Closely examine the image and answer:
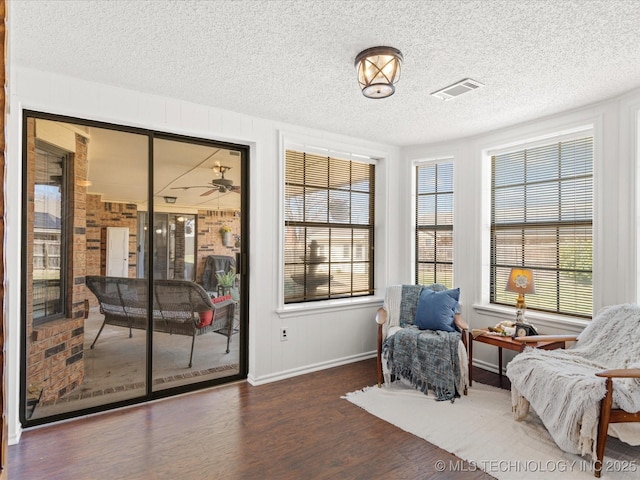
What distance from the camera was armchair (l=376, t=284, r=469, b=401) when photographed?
317cm

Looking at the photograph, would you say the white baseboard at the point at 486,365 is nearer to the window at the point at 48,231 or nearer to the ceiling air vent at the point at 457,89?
the ceiling air vent at the point at 457,89

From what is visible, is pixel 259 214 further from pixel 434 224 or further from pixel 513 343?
pixel 513 343

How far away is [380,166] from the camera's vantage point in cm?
457

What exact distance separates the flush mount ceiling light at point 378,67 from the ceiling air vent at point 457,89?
698 millimetres

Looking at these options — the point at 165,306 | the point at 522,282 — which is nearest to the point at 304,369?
the point at 165,306

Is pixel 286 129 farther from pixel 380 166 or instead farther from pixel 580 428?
pixel 580 428

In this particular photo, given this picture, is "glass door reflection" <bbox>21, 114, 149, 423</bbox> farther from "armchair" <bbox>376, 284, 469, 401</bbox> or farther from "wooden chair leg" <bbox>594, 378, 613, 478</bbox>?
"wooden chair leg" <bbox>594, 378, 613, 478</bbox>

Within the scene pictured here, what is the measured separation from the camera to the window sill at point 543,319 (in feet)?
10.9

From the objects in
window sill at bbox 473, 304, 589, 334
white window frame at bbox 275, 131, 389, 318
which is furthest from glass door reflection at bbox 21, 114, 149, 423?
window sill at bbox 473, 304, 589, 334

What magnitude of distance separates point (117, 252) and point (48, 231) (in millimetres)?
487

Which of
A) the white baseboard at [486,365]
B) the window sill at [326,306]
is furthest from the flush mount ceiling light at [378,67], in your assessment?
the white baseboard at [486,365]

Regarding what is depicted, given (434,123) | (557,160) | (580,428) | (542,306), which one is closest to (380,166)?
(434,123)

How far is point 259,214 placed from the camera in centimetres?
360

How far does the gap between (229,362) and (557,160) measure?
3718mm
